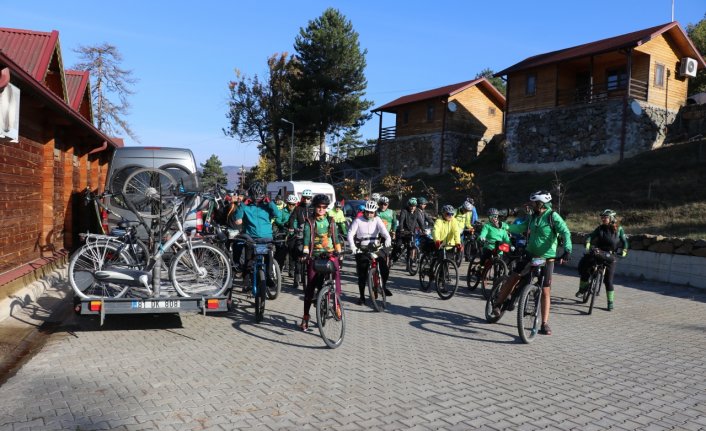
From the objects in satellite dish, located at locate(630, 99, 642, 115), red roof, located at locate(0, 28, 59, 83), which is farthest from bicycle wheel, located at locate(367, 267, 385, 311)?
satellite dish, located at locate(630, 99, 642, 115)

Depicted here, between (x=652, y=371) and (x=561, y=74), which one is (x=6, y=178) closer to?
(x=652, y=371)

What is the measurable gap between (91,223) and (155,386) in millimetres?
12922

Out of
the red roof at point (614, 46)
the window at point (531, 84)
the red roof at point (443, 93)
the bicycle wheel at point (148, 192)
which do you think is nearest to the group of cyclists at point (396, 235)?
the bicycle wheel at point (148, 192)

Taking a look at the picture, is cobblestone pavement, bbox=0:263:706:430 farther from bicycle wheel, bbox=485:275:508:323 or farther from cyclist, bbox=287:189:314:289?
cyclist, bbox=287:189:314:289

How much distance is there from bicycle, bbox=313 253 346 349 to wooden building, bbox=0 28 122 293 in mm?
4350

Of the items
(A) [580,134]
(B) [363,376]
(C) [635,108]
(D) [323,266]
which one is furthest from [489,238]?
(A) [580,134]

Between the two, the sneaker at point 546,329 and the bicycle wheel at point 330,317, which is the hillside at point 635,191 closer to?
the sneaker at point 546,329

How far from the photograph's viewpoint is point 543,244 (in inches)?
286

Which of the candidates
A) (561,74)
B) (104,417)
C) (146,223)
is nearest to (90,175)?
(146,223)

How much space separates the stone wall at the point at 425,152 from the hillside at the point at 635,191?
8.31 meters

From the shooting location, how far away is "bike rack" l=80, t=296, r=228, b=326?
648 centimetres

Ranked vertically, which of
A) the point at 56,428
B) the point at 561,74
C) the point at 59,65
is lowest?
the point at 56,428

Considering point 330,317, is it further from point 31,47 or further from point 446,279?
point 31,47

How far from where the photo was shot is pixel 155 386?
4.98 m
